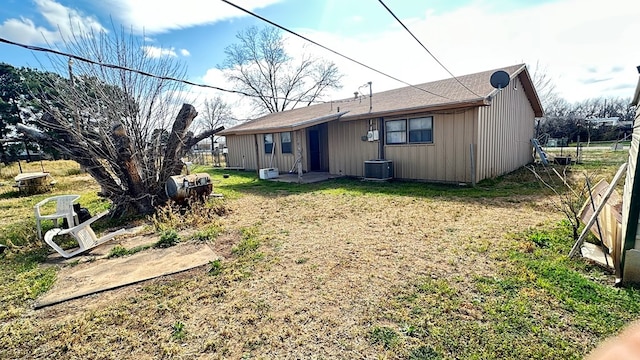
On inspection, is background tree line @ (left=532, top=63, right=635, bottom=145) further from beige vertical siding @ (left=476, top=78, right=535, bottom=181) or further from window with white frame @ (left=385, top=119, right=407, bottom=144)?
window with white frame @ (left=385, top=119, right=407, bottom=144)

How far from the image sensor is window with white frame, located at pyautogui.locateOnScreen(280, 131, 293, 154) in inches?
525

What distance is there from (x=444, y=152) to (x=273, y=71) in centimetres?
2520

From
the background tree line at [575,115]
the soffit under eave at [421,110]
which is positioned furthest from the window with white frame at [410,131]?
the background tree line at [575,115]

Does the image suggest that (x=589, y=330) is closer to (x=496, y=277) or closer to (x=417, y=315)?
(x=496, y=277)

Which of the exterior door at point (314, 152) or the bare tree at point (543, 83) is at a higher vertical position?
the bare tree at point (543, 83)

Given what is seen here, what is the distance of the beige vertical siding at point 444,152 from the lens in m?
8.46

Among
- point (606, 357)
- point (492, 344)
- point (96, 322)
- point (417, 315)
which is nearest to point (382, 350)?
point (417, 315)

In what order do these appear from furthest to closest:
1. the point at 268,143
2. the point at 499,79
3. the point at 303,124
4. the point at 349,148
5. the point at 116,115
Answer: the point at 268,143 → the point at 349,148 → the point at 303,124 → the point at 499,79 → the point at 116,115

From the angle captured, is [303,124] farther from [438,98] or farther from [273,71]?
[273,71]

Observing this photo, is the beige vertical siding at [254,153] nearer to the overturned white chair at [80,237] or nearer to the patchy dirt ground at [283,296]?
→ the patchy dirt ground at [283,296]

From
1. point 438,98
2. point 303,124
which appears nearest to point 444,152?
point 438,98

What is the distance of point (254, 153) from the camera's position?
15.7 metres

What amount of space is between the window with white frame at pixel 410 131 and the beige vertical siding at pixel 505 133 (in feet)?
4.88

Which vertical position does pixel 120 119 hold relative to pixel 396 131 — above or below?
above
